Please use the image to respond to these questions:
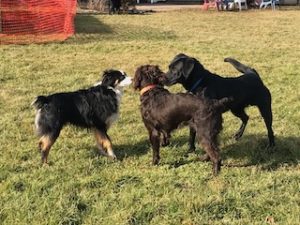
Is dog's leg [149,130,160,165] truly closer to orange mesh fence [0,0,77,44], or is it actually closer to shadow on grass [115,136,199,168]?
shadow on grass [115,136,199,168]

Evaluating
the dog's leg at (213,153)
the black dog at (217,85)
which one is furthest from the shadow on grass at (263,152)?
the dog's leg at (213,153)

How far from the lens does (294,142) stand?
631cm

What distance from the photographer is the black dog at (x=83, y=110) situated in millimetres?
5473

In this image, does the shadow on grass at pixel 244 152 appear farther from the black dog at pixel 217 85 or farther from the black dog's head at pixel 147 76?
the black dog's head at pixel 147 76

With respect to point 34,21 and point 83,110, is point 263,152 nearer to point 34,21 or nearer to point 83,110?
point 83,110

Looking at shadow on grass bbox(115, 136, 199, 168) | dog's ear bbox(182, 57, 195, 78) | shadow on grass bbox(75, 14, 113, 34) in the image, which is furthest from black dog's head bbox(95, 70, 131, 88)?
shadow on grass bbox(75, 14, 113, 34)

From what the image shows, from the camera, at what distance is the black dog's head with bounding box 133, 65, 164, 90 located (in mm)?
5414

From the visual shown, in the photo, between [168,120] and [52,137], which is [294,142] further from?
[52,137]

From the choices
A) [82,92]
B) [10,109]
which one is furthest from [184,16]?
[82,92]

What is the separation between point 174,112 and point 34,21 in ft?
38.3

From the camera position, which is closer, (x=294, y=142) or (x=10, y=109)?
(x=294, y=142)

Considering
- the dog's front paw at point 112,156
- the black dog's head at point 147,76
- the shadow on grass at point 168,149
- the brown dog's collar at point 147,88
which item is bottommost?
the shadow on grass at point 168,149

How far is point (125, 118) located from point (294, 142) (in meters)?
2.42

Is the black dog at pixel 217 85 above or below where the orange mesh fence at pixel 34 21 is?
above
